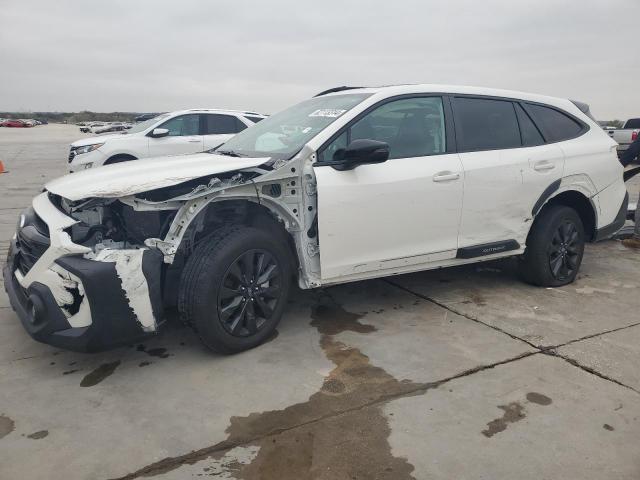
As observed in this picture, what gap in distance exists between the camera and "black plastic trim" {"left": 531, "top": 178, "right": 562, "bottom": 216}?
4.49 metres

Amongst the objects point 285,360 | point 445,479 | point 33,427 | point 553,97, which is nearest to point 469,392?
point 445,479

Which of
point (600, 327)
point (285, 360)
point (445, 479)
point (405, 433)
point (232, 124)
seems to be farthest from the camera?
point (232, 124)

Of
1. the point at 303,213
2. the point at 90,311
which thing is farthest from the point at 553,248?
the point at 90,311

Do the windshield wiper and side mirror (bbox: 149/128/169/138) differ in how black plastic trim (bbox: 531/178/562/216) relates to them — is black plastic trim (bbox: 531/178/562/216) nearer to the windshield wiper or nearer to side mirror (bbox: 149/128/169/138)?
the windshield wiper

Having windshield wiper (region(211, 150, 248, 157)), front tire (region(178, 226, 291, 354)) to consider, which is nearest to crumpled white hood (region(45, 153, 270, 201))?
windshield wiper (region(211, 150, 248, 157))

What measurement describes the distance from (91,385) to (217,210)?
4.19ft

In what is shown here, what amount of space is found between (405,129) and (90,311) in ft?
7.97

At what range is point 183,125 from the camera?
10633mm

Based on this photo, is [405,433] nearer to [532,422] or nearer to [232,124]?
[532,422]

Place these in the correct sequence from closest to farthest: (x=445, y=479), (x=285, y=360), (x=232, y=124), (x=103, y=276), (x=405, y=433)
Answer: (x=445, y=479), (x=405, y=433), (x=103, y=276), (x=285, y=360), (x=232, y=124)

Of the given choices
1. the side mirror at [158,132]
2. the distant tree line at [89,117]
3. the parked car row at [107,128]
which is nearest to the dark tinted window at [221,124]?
the side mirror at [158,132]

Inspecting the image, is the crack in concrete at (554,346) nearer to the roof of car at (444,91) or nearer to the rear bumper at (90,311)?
the roof of car at (444,91)

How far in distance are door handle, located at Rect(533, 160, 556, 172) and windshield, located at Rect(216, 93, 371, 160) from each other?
156cm

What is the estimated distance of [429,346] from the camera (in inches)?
142
